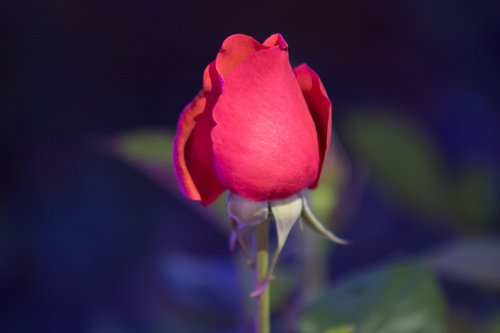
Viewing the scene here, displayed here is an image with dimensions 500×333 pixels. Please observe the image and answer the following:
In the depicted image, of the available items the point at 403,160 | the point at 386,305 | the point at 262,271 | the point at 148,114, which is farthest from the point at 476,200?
the point at 148,114

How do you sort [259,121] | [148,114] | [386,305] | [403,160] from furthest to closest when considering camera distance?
1. [148,114]
2. [403,160]
3. [386,305]
4. [259,121]

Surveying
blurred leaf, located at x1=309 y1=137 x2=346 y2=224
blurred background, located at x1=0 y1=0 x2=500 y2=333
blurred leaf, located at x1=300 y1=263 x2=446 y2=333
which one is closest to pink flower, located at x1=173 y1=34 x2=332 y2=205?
blurred leaf, located at x1=300 y1=263 x2=446 y2=333

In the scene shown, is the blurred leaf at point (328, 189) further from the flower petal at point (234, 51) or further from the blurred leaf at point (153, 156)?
the flower petal at point (234, 51)

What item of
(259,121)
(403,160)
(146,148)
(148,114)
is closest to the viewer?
(259,121)

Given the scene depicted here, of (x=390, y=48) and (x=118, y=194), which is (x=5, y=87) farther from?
(x=390, y=48)

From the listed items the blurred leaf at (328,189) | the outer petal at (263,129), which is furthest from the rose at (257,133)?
the blurred leaf at (328,189)

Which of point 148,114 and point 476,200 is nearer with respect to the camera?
point 476,200

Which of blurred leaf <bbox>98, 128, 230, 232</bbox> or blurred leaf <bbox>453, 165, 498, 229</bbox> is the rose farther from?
blurred leaf <bbox>453, 165, 498, 229</bbox>

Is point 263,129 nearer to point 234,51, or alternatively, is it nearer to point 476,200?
point 234,51

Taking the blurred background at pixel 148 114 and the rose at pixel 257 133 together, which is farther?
the blurred background at pixel 148 114
